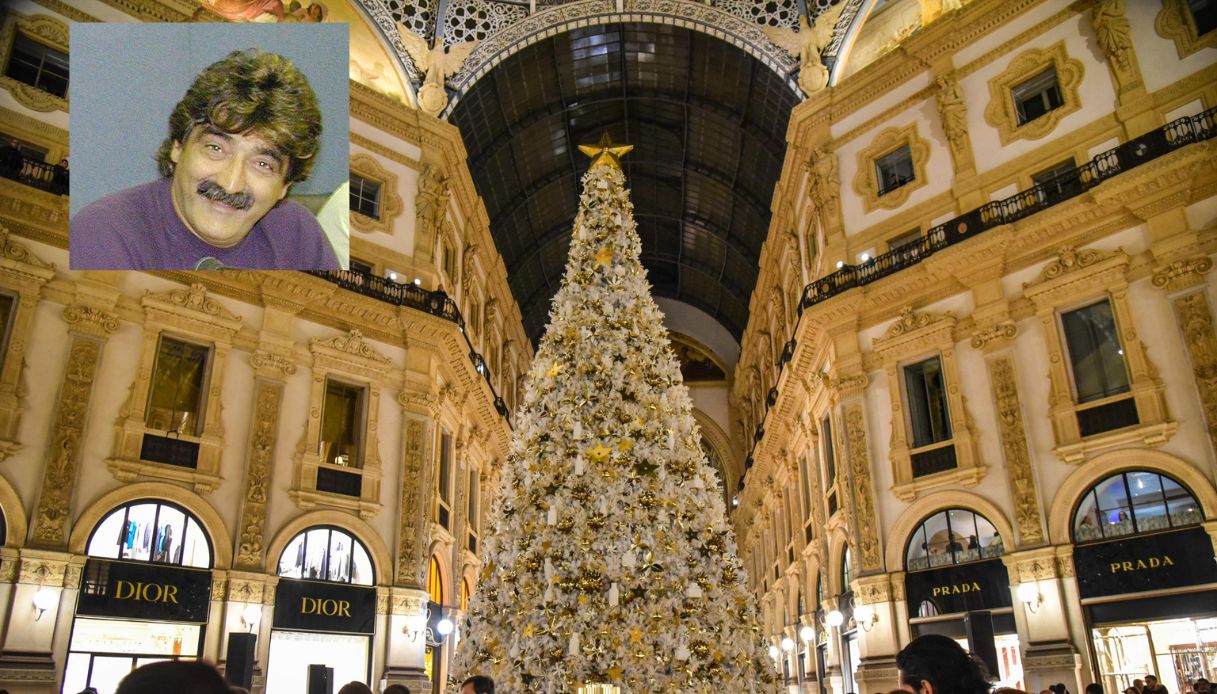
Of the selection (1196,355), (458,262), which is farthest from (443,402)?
(1196,355)

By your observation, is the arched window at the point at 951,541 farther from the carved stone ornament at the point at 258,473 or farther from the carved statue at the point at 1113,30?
the carved stone ornament at the point at 258,473

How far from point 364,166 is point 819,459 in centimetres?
1594

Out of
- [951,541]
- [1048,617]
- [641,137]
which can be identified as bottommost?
[1048,617]

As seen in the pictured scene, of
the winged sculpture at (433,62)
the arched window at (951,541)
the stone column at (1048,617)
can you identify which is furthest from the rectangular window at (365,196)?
the stone column at (1048,617)

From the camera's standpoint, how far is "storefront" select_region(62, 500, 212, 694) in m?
17.2

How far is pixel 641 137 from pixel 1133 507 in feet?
82.2

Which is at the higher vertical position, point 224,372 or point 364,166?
point 364,166

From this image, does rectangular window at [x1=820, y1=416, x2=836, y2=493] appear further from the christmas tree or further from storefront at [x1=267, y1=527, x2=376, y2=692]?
the christmas tree

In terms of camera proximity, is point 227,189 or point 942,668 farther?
point 227,189

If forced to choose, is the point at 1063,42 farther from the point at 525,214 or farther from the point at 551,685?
the point at 525,214

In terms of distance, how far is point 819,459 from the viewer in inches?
1048

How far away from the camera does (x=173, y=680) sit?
2.31 meters

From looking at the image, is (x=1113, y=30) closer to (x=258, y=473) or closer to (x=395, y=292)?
(x=395, y=292)

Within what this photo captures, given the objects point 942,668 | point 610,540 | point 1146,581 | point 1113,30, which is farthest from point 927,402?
point 942,668
